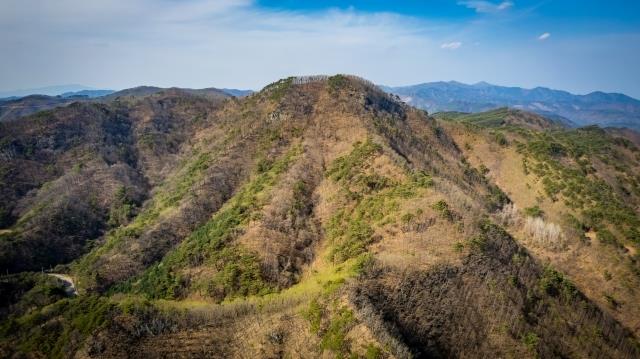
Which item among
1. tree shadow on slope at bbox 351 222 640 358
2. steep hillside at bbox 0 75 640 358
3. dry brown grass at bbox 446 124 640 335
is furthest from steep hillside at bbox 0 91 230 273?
dry brown grass at bbox 446 124 640 335

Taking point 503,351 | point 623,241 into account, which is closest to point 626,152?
point 623,241

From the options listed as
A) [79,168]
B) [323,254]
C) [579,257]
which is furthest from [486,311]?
[79,168]

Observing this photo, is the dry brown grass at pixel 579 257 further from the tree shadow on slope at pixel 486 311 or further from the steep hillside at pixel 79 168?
the steep hillside at pixel 79 168

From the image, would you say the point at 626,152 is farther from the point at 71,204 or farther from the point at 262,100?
the point at 71,204

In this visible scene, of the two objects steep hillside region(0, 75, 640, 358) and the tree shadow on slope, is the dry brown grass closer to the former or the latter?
steep hillside region(0, 75, 640, 358)

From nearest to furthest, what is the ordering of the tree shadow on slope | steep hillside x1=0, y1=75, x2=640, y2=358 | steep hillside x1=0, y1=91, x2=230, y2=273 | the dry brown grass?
steep hillside x1=0, y1=75, x2=640, y2=358
the tree shadow on slope
the dry brown grass
steep hillside x1=0, y1=91, x2=230, y2=273

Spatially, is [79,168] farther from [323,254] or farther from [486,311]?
[486,311]

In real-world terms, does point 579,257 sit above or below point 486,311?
below

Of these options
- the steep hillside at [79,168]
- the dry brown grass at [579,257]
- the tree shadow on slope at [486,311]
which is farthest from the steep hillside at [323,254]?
the steep hillside at [79,168]
